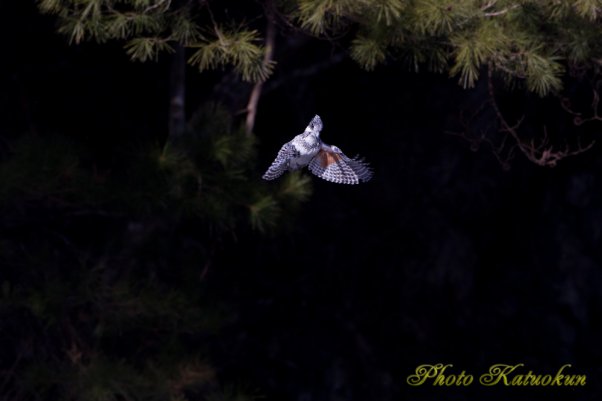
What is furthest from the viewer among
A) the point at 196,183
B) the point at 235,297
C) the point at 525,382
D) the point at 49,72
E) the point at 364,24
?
the point at 525,382

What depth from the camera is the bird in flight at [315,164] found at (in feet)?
4.41

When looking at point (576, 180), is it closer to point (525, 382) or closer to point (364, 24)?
point (525, 382)

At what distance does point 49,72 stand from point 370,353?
1.35 metres

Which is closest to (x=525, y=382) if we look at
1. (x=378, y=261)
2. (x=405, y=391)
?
(x=405, y=391)

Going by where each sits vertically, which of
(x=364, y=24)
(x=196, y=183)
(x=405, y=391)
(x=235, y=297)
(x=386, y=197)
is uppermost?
(x=364, y=24)

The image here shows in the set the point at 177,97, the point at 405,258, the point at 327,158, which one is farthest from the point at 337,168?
the point at 405,258

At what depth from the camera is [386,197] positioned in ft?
11.4

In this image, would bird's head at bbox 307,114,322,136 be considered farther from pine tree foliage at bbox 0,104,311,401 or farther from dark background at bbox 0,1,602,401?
dark background at bbox 0,1,602,401

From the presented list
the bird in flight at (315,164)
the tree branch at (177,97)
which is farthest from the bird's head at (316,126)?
the tree branch at (177,97)

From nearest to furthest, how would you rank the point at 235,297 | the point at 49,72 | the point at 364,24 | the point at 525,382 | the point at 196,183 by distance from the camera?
the point at 364,24 < the point at 196,183 < the point at 49,72 < the point at 235,297 < the point at 525,382

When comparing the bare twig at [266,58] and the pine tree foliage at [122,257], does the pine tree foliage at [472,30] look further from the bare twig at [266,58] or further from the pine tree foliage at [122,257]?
the pine tree foliage at [122,257]

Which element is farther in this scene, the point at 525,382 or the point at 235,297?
the point at 525,382

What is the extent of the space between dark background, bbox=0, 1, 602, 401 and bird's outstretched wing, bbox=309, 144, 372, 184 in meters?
1.63

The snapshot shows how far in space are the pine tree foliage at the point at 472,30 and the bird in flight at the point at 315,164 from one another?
73 centimetres
